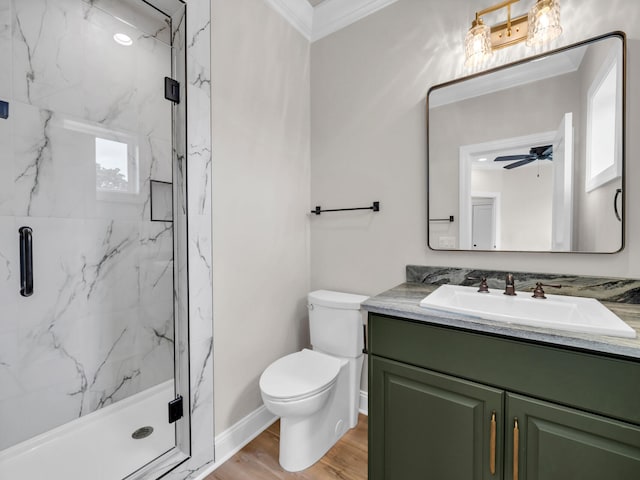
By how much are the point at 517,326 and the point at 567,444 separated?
0.35 m

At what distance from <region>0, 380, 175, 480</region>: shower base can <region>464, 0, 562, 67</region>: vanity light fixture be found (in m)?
2.44

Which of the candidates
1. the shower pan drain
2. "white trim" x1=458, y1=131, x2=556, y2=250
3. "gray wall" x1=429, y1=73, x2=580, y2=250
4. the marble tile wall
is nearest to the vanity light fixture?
"gray wall" x1=429, y1=73, x2=580, y2=250

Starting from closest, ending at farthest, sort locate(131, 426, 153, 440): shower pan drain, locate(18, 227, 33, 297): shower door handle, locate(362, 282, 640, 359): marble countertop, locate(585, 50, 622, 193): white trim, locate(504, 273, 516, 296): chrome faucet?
locate(362, 282, 640, 359): marble countertop
locate(585, 50, 622, 193): white trim
locate(504, 273, 516, 296): chrome faucet
locate(18, 227, 33, 297): shower door handle
locate(131, 426, 153, 440): shower pan drain

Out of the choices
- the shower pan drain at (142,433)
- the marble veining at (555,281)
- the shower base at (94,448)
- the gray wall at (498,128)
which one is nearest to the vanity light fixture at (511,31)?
the gray wall at (498,128)

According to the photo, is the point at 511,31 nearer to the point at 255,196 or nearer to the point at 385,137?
the point at 385,137

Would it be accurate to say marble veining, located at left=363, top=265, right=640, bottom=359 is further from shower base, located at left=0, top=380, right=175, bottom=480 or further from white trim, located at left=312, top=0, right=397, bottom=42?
white trim, located at left=312, top=0, right=397, bottom=42

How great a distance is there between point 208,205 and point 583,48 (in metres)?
1.83

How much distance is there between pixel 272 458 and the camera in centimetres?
158

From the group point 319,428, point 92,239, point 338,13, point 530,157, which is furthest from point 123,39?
point 319,428

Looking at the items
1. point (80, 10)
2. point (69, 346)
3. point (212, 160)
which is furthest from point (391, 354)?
point (80, 10)

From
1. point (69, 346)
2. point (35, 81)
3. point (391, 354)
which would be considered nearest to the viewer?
point (391, 354)

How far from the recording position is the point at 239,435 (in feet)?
5.45

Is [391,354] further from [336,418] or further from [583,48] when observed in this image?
[583,48]

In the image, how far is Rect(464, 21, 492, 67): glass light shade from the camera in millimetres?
1476
